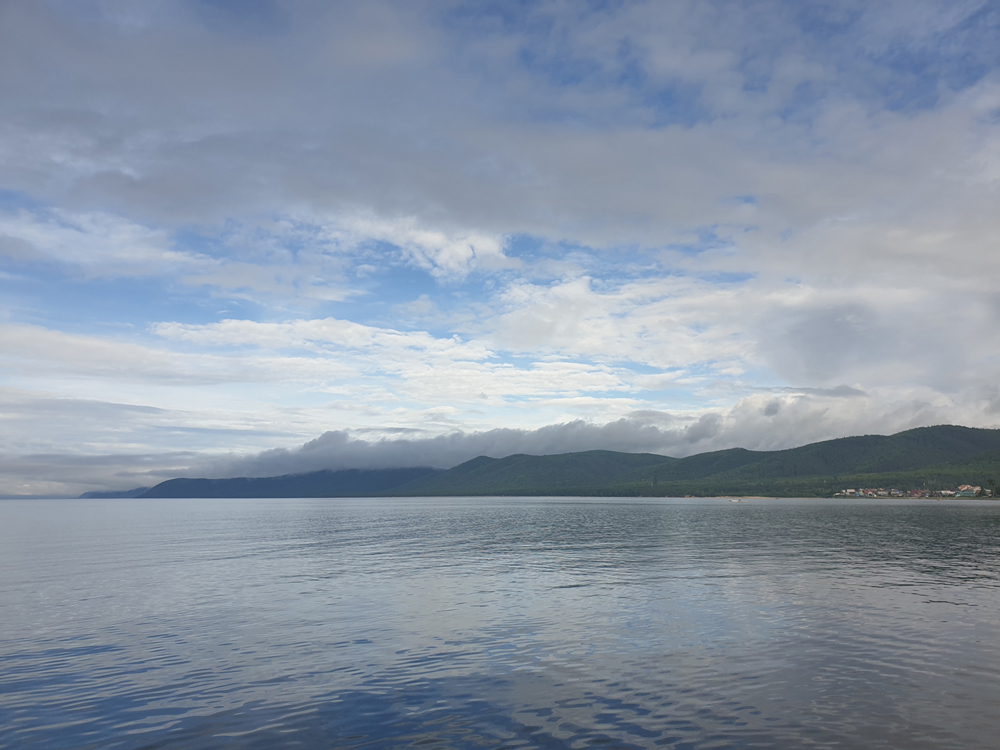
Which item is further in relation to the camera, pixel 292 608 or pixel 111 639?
pixel 292 608

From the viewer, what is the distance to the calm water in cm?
2445

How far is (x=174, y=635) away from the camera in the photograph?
40.9 meters

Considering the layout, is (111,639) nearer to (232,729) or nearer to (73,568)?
(232,729)

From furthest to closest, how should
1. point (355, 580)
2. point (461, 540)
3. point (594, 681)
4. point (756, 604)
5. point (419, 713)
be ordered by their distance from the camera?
point (461, 540) → point (355, 580) → point (756, 604) → point (594, 681) → point (419, 713)

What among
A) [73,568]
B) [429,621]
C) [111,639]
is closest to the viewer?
[111,639]

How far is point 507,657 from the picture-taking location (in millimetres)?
34312

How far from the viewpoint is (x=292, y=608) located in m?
49.3

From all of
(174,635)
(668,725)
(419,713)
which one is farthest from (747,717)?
(174,635)

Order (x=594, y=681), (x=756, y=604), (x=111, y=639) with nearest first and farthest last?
(x=594, y=681)
(x=111, y=639)
(x=756, y=604)

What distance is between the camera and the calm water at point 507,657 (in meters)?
24.5

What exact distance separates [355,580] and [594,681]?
40.8 m

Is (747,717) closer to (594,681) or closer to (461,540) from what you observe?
(594,681)

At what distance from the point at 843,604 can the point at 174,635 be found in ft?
172

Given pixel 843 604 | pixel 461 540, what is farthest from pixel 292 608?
pixel 461 540
